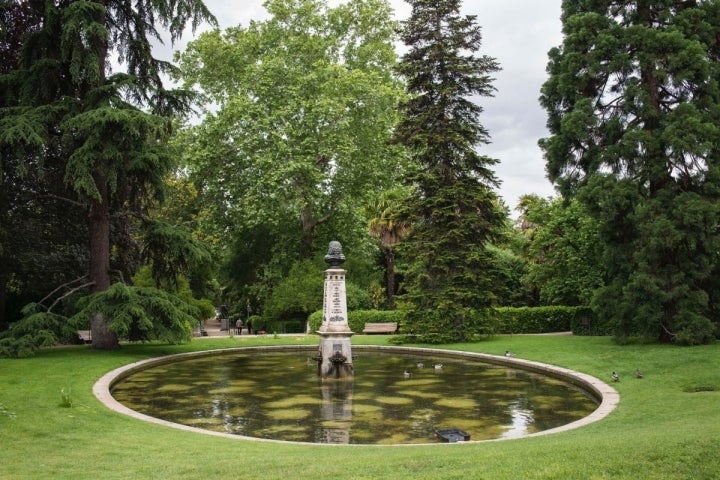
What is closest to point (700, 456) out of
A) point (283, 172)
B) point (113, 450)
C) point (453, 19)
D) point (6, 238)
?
point (113, 450)

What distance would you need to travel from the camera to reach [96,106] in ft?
65.6

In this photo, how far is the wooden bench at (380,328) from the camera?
1240 inches

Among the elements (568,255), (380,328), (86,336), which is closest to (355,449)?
(86,336)

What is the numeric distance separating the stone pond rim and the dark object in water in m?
0.22

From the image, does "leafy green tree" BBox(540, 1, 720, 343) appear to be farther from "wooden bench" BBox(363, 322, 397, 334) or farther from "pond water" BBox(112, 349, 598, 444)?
"wooden bench" BBox(363, 322, 397, 334)

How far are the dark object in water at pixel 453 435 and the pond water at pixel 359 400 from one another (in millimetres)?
206

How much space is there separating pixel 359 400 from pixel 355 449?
5.34m

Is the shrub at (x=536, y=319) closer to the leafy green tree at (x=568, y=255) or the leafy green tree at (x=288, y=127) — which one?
the leafy green tree at (x=568, y=255)

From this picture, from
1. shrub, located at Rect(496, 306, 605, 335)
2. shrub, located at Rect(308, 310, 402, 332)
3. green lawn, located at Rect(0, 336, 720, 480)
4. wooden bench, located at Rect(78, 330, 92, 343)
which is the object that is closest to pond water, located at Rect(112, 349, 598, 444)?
green lawn, located at Rect(0, 336, 720, 480)

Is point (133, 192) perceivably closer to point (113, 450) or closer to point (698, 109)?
point (113, 450)

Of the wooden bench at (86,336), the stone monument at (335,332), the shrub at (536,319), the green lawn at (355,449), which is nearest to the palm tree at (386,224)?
the shrub at (536,319)

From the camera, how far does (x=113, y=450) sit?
26.6 feet

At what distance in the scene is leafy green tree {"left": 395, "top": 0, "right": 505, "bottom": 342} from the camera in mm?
25391

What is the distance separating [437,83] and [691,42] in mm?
9942
